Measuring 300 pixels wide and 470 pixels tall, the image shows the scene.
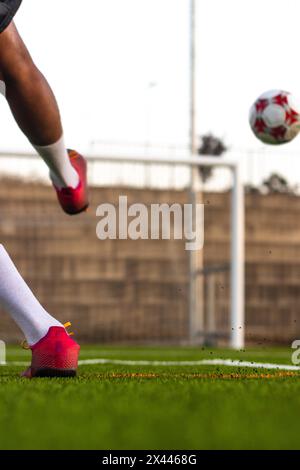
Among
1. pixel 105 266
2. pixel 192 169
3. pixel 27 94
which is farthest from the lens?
pixel 105 266

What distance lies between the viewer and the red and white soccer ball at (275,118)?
6.68 meters

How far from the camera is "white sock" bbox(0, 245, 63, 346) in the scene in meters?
3.32

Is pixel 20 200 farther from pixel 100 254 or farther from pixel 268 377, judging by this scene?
pixel 268 377

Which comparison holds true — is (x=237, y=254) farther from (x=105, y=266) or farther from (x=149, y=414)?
(x=149, y=414)

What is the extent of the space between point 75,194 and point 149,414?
1.63 metres

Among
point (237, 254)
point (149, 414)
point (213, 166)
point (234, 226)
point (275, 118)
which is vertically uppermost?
point (213, 166)

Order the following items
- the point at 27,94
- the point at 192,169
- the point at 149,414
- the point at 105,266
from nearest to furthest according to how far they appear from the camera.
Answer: the point at 149,414
the point at 27,94
the point at 192,169
the point at 105,266

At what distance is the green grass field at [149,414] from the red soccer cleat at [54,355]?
118 millimetres

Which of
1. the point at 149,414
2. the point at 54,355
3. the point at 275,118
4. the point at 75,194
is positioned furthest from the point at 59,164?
the point at 275,118

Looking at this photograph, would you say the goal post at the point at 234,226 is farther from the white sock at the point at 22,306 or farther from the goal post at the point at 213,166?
the white sock at the point at 22,306

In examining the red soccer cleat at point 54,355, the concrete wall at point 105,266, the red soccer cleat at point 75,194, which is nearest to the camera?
the red soccer cleat at point 54,355

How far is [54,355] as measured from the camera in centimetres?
329

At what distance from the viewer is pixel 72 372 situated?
3346 mm

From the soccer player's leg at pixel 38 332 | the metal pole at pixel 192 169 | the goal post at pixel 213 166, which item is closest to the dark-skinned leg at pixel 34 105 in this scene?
the soccer player's leg at pixel 38 332
